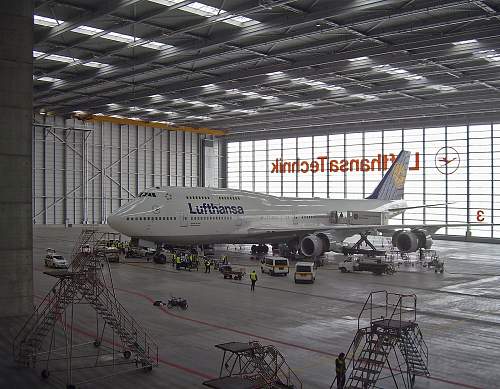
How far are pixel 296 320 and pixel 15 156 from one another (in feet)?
40.4

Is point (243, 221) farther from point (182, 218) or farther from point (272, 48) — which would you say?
A: point (272, 48)

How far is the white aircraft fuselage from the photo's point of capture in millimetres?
36125

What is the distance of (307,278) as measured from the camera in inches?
1167

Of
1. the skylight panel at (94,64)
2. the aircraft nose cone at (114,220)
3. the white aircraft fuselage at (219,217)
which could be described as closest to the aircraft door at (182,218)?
the white aircraft fuselage at (219,217)

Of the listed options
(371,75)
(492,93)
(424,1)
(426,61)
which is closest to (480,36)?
(424,1)

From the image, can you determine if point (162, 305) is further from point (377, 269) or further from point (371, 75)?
point (371, 75)

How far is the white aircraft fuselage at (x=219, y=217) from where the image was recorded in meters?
36.1

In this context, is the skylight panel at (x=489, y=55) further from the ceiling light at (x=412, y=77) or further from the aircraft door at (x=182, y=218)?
the aircraft door at (x=182, y=218)

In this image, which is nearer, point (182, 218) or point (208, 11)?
point (208, 11)

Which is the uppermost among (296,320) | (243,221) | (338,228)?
(243,221)

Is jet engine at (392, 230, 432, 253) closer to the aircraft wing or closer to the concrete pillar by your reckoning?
the aircraft wing

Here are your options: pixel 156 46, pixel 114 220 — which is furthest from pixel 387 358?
pixel 156 46

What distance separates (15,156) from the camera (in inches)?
831

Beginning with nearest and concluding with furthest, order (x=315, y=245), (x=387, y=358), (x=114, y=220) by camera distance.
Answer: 1. (x=387, y=358)
2. (x=114, y=220)
3. (x=315, y=245)
